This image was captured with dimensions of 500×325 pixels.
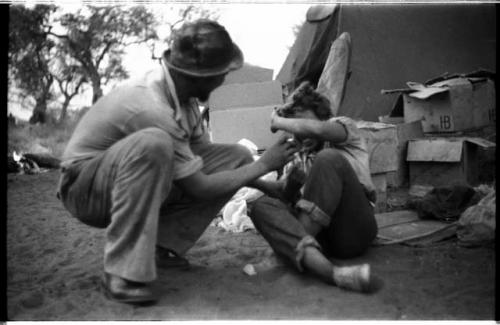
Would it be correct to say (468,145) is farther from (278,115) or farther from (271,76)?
(271,76)

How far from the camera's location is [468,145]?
4426 mm

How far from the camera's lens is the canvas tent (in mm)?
6113

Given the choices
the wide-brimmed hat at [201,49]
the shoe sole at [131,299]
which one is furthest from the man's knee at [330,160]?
the shoe sole at [131,299]

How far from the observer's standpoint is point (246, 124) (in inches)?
190

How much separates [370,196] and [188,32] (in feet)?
4.07

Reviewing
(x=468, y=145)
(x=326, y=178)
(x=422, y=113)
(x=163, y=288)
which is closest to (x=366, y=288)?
(x=326, y=178)

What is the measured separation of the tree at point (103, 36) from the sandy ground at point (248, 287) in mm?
2293

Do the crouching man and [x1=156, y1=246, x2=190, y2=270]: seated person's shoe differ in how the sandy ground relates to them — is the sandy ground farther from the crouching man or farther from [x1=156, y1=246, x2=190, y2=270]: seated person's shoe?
the crouching man

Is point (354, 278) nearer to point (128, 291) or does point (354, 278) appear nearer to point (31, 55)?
point (128, 291)

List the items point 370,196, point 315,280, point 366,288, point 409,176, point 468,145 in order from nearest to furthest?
point 366,288, point 315,280, point 370,196, point 468,145, point 409,176

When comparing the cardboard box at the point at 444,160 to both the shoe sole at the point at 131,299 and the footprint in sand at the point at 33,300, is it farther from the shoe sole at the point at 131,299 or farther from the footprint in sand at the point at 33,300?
the footprint in sand at the point at 33,300

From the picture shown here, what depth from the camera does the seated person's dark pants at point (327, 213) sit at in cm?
213

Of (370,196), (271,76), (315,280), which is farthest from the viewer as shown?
(271,76)

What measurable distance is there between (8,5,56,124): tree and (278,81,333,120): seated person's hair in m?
1.54
